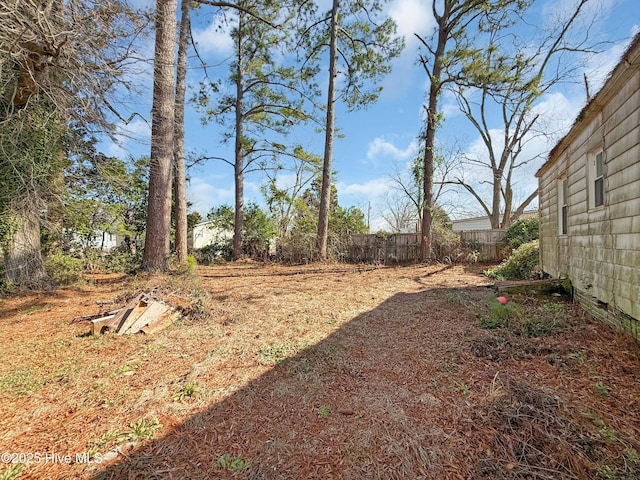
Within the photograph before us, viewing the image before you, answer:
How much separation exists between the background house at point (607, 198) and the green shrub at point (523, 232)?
18.7 feet

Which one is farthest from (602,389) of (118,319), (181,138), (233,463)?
(181,138)

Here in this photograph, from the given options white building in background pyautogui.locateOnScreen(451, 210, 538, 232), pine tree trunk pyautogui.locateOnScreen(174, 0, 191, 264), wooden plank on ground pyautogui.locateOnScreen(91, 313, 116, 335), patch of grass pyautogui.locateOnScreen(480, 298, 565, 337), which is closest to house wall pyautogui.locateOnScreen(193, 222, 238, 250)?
pine tree trunk pyautogui.locateOnScreen(174, 0, 191, 264)

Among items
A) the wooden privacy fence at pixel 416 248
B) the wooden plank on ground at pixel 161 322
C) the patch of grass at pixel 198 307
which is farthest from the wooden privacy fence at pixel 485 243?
the wooden plank on ground at pixel 161 322

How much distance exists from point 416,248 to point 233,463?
10.8 m

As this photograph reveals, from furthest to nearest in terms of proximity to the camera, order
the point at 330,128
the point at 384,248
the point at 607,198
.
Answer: the point at 384,248 → the point at 330,128 → the point at 607,198

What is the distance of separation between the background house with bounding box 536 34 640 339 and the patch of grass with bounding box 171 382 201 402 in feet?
13.8

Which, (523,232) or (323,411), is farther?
(523,232)

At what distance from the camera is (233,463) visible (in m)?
1.69

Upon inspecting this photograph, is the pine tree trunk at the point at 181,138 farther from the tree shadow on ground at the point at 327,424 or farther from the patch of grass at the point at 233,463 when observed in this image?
the patch of grass at the point at 233,463

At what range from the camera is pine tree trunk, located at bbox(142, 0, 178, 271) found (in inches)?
245

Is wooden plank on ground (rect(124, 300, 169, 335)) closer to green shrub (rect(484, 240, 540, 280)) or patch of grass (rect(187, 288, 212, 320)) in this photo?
patch of grass (rect(187, 288, 212, 320))

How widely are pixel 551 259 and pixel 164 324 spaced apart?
748 centimetres

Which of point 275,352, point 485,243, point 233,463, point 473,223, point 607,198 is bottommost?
point 233,463

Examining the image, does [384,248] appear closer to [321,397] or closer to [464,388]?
[464,388]
